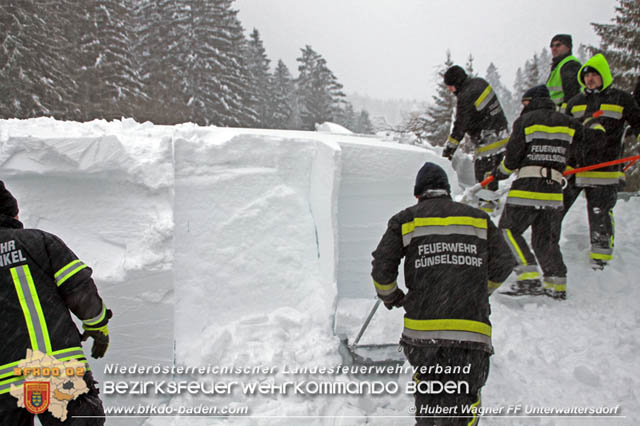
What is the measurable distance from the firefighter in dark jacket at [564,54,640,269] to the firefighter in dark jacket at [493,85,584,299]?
58 cm

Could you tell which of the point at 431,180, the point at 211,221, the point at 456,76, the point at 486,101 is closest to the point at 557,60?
the point at 486,101

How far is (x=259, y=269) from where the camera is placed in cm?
344

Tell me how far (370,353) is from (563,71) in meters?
4.35

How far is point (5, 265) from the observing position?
1.83 meters

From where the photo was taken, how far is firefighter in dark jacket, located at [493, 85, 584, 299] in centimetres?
360

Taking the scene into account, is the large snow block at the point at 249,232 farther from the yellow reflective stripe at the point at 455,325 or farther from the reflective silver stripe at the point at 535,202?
the reflective silver stripe at the point at 535,202

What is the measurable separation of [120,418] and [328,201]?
2220 millimetres

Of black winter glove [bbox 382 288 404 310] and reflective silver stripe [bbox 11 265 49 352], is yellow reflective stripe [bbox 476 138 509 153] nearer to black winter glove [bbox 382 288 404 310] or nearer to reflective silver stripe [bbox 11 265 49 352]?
black winter glove [bbox 382 288 404 310]

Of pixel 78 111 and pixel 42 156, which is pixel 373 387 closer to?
pixel 42 156

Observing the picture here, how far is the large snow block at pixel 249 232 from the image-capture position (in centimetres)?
322

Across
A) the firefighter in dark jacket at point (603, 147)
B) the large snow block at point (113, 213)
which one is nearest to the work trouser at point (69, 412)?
the large snow block at point (113, 213)

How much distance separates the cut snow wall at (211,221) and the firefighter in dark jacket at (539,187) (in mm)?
852

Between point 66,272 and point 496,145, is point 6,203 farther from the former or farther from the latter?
point 496,145

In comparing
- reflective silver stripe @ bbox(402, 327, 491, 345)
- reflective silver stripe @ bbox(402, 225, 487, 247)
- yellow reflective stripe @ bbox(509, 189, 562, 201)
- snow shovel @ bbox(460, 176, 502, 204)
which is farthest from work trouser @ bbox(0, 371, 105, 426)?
yellow reflective stripe @ bbox(509, 189, 562, 201)
